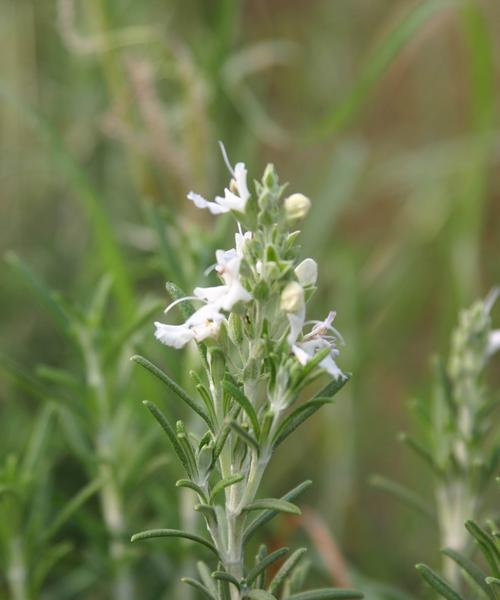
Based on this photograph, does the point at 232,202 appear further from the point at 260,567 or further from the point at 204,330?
the point at 260,567

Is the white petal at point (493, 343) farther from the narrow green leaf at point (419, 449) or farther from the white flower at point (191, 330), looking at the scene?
the white flower at point (191, 330)

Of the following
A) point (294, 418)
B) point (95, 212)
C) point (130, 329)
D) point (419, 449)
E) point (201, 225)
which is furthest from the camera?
point (201, 225)

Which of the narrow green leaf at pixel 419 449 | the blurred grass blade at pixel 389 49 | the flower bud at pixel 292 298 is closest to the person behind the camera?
the flower bud at pixel 292 298

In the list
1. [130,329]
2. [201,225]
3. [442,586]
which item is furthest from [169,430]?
[201,225]

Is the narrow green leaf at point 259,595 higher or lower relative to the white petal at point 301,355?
lower

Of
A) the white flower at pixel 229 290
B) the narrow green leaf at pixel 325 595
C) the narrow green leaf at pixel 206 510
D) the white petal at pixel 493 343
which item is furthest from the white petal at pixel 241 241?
the white petal at pixel 493 343

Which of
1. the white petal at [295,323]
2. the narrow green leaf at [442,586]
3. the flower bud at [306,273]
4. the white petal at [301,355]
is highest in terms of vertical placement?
the flower bud at [306,273]

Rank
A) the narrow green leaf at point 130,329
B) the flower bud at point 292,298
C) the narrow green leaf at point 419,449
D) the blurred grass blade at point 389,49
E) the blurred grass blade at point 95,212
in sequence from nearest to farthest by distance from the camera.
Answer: the flower bud at point 292,298 < the narrow green leaf at point 419,449 < the narrow green leaf at point 130,329 < the blurred grass blade at point 95,212 < the blurred grass blade at point 389,49
